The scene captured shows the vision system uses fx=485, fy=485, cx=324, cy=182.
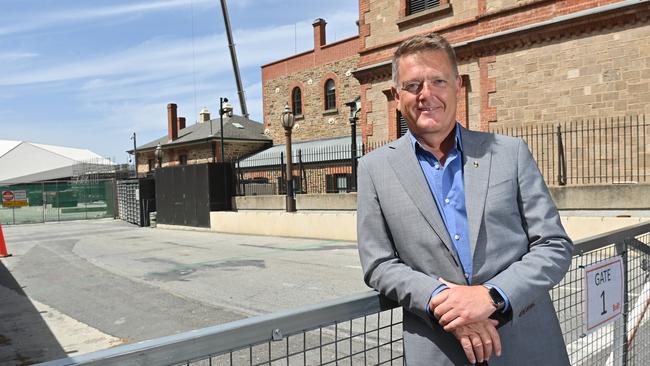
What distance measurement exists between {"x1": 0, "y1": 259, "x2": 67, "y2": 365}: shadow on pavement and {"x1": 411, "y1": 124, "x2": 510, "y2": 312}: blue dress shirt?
209 inches

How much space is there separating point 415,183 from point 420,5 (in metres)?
17.6

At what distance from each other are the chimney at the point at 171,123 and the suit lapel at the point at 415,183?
43243 mm

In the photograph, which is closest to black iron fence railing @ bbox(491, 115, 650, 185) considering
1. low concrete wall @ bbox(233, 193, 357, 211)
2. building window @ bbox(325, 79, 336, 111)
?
low concrete wall @ bbox(233, 193, 357, 211)

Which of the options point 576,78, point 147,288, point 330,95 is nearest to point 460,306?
point 147,288

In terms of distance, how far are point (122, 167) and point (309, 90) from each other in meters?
28.6

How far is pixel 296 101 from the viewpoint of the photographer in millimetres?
33188

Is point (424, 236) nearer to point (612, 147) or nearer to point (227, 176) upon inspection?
point (612, 147)

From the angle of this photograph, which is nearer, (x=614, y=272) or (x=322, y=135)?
(x=614, y=272)

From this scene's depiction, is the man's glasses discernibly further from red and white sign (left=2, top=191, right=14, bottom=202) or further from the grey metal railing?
red and white sign (left=2, top=191, right=14, bottom=202)

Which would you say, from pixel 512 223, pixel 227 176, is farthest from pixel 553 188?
pixel 227 176

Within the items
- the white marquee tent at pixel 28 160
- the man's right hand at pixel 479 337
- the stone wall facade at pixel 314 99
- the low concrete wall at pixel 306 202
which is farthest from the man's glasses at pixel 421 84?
the white marquee tent at pixel 28 160

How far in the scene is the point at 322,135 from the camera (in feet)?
101

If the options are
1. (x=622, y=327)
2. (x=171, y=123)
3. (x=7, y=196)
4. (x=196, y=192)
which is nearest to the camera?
(x=622, y=327)

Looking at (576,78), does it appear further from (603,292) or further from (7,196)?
(7,196)
